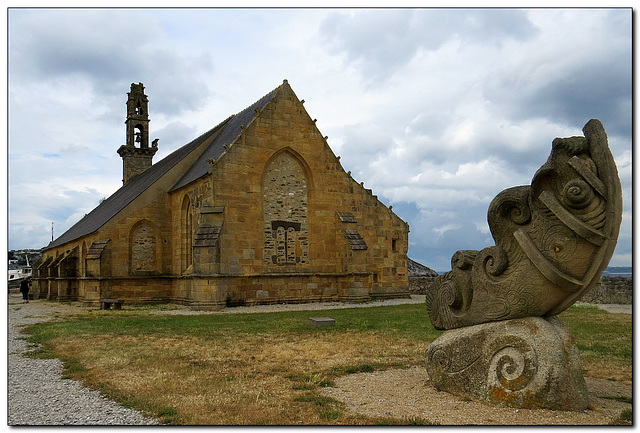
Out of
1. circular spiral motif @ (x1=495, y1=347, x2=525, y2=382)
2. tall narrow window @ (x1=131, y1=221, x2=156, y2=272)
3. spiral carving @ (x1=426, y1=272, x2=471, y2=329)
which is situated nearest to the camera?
circular spiral motif @ (x1=495, y1=347, x2=525, y2=382)

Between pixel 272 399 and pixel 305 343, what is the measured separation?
4.35m

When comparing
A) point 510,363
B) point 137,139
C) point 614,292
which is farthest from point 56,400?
point 137,139

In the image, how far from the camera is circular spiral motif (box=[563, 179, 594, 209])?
5.21 meters

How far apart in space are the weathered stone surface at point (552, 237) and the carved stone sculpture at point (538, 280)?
0.01 metres

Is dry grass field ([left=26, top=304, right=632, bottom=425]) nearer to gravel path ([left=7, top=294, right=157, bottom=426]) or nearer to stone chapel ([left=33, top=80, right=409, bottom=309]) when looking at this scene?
gravel path ([left=7, top=294, right=157, bottom=426])

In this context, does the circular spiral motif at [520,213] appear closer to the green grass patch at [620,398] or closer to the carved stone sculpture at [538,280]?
the carved stone sculpture at [538,280]

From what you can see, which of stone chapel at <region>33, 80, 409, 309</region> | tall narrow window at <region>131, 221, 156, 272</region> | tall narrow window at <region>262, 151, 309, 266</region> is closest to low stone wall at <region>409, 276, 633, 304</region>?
stone chapel at <region>33, 80, 409, 309</region>

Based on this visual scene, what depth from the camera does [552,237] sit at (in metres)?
5.50

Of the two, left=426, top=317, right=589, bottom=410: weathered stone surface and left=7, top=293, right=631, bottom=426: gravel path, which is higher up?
left=426, top=317, right=589, bottom=410: weathered stone surface

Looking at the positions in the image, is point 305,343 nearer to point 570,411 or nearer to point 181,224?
point 570,411

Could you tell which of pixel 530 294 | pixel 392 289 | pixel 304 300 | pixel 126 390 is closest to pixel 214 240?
pixel 304 300

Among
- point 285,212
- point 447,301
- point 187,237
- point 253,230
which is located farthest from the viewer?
point 187,237

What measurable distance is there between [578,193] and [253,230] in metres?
17.3

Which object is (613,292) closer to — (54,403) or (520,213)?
(520,213)
